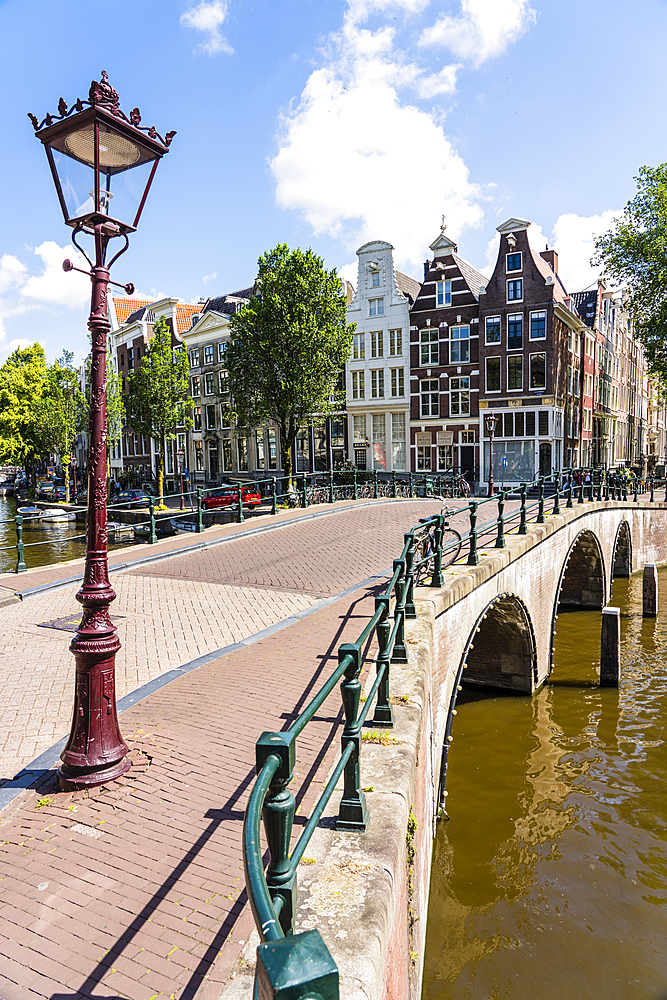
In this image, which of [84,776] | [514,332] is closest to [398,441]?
[514,332]

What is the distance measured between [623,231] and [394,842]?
28679mm

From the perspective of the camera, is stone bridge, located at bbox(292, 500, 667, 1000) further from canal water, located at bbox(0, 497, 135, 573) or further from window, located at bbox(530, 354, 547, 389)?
canal water, located at bbox(0, 497, 135, 573)

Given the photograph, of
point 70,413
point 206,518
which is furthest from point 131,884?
point 70,413

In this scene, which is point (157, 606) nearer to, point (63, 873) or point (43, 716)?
point (43, 716)

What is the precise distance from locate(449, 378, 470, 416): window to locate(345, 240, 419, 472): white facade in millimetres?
2551

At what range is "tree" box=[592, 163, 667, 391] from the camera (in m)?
24.8

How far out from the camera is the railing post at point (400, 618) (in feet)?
17.4

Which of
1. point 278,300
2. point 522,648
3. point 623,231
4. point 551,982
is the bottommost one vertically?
point 551,982

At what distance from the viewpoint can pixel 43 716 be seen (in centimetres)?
546

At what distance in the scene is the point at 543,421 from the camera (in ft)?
101

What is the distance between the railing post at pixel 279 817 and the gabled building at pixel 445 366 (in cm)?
3186

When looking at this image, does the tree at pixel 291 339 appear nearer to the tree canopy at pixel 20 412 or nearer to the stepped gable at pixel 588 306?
the stepped gable at pixel 588 306

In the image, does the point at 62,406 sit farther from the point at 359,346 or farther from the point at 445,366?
the point at 445,366

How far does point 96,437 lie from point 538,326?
3012 centimetres
